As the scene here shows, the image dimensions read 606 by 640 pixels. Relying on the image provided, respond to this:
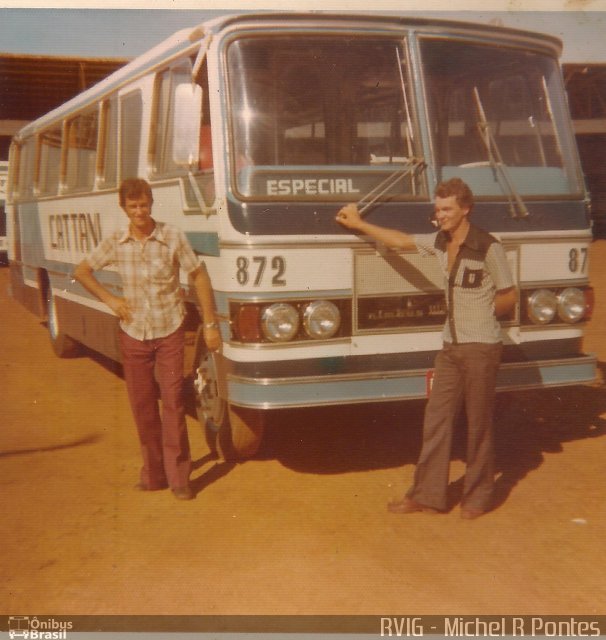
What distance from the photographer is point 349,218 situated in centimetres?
508

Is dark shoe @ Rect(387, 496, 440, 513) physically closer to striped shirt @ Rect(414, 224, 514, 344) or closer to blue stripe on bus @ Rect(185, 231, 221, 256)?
striped shirt @ Rect(414, 224, 514, 344)

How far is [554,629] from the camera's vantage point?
12.8 ft

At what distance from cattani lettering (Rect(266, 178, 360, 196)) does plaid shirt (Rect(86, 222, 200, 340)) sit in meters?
0.57

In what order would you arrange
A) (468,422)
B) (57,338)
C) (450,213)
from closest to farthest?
(450,213)
(468,422)
(57,338)

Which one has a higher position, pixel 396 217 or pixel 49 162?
pixel 49 162

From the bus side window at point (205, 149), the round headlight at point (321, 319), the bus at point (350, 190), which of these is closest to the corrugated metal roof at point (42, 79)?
the bus at point (350, 190)

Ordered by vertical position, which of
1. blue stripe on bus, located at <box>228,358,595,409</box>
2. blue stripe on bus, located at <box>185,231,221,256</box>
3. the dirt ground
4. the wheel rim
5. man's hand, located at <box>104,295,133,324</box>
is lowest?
the dirt ground

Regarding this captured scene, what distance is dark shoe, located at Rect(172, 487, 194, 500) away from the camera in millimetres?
5254

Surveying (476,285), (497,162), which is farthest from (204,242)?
(497,162)

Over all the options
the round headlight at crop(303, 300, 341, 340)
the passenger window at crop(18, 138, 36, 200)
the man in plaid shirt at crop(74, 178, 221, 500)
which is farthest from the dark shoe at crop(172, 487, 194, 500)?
the passenger window at crop(18, 138, 36, 200)

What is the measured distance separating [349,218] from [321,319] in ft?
1.85

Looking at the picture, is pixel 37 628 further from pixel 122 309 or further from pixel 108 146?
pixel 108 146

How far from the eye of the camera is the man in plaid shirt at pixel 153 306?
5.09 meters

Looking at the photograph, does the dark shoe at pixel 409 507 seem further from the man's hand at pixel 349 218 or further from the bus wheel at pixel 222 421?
the man's hand at pixel 349 218
